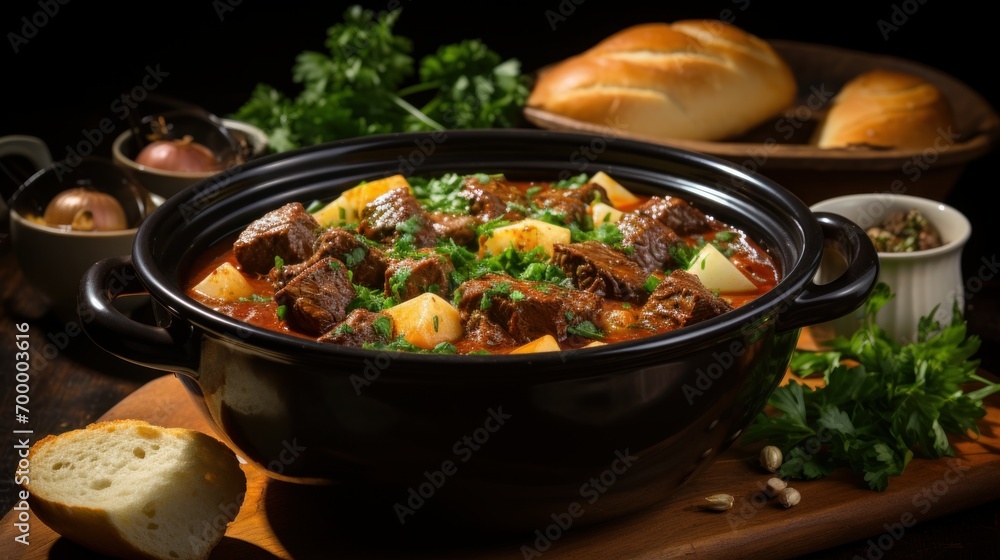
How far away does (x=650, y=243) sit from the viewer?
4.22 meters

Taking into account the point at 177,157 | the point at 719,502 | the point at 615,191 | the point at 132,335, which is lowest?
the point at 177,157

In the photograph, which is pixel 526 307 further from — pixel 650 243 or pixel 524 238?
pixel 650 243

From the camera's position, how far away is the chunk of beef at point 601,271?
Result: 392cm

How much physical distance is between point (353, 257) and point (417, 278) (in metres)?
0.33

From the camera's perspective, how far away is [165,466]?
3.53m

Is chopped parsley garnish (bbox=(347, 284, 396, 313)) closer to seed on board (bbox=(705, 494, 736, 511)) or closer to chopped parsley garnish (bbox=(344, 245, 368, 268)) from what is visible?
chopped parsley garnish (bbox=(344, 245, 368, 268))

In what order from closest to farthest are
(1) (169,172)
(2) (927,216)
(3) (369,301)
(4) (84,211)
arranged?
1. (3) (369,301)
2. (2) (927,216)
3. (4) (84,211)
4. (1) (169,172)

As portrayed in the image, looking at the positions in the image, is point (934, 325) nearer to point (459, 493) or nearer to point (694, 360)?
point (694, 360)

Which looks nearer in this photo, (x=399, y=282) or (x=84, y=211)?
(x=399, y=282)

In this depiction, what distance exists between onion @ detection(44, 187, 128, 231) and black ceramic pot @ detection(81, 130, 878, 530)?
76.1 inches

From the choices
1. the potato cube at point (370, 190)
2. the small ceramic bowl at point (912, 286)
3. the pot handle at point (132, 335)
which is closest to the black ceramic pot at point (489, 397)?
the pot handle at point (132, 335)

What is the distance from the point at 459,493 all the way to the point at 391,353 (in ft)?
2.03

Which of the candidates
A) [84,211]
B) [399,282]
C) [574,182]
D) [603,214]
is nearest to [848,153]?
[574,182]

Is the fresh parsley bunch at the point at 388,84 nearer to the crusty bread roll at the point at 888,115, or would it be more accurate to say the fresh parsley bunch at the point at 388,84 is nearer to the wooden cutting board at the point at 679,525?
the crusty bread roll at the point at 888,115
